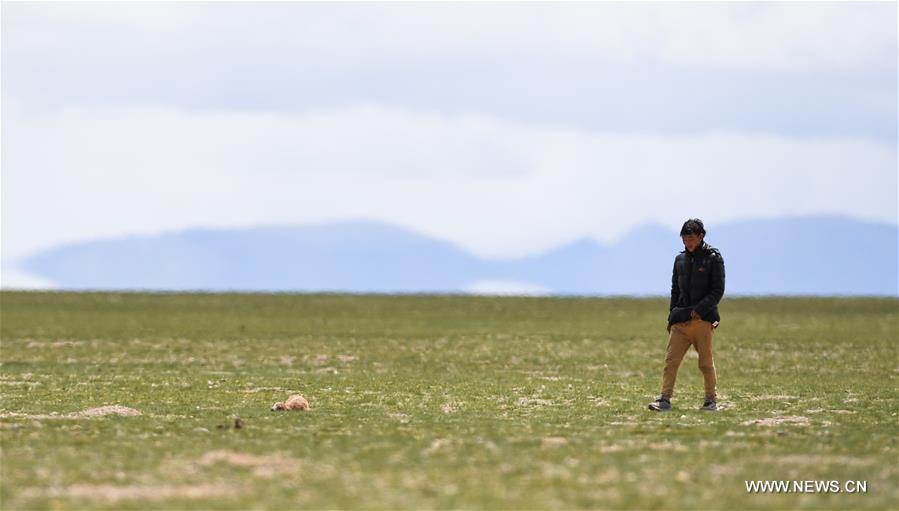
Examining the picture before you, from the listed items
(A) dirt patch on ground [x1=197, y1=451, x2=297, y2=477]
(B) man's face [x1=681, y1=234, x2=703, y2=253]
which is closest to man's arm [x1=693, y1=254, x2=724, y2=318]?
(B) man's face [x1=681, y1=234, x2=703, y2=253]

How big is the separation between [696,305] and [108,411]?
10838 mm

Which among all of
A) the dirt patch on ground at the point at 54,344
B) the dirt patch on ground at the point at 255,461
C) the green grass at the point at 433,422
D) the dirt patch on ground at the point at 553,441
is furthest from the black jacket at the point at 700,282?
the dirt patch on ground at the point at 54,344

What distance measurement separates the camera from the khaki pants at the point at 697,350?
24094 mm

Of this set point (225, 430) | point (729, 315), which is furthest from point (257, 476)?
point (729, 315)

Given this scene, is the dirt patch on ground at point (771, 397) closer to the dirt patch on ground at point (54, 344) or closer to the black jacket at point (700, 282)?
the black jacket at point (700, 282)

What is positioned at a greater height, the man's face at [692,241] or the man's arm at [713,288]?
the man's face at [692,241]

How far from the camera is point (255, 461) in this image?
16.5 metres

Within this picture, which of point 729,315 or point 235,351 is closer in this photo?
point 235,351

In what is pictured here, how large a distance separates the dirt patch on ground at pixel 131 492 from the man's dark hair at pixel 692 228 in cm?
1159

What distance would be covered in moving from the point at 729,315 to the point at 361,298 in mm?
37761

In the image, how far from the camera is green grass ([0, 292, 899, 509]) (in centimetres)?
1451

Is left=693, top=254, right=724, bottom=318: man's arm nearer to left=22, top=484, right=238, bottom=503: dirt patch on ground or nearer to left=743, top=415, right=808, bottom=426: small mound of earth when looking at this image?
left=743, top=415, right=808, bottom=426: small mound of earth

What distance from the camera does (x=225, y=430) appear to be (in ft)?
66.0

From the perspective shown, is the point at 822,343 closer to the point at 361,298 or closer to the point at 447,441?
the point at 447,441
